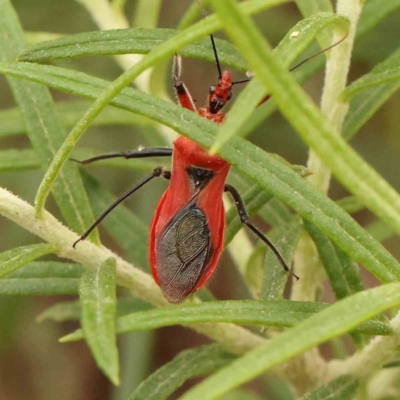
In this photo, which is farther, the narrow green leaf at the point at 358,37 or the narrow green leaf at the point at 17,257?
the narrow green leaf at the point at 358,37

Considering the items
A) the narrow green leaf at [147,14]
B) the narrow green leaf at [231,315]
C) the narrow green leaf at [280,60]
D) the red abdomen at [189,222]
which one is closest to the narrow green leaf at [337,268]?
the red abdomen at [189,222]

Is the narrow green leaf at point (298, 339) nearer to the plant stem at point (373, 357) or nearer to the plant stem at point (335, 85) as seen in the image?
the plant stem at point (373, 357)

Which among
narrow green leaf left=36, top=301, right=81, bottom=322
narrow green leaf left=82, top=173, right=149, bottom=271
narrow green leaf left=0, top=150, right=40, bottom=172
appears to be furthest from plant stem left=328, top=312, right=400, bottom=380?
narrow green leaf left=0, top=150, right=40, bottom=172

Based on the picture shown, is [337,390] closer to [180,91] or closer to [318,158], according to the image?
[318,158]

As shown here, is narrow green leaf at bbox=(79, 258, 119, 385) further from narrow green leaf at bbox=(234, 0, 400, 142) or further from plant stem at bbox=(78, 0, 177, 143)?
plant stem at bbox=(78, 0, 177, 143)

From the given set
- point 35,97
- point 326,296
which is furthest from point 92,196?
point 326,296

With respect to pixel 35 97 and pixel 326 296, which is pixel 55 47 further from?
pixel 326 296
